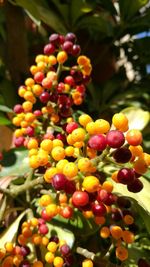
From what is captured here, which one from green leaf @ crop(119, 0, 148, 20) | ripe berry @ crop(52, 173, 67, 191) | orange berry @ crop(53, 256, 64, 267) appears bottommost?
orange berry @ crop(53, 256, 64, 267)

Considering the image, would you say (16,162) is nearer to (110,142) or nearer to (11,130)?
(11,130)

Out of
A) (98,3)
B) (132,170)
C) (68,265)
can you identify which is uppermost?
(98,3)

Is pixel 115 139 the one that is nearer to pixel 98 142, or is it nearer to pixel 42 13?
pixel 98 142

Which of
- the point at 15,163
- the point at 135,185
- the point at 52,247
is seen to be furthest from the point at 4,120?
the point at 135,185

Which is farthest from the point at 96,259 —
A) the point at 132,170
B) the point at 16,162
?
the point at 16,162

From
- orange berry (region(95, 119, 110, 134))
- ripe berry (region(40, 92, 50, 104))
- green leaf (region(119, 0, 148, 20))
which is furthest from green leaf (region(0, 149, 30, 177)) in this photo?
green leaf (region(119, 0, 148, 20))

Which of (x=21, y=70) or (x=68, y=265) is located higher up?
(x=21, y=70)

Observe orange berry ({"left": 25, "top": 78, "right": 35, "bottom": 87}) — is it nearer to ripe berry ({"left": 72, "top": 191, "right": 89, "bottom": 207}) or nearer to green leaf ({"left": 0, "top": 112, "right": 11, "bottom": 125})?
green leaf ({"left": 0, "top": 112, "right": 11, "bottom": 125})
